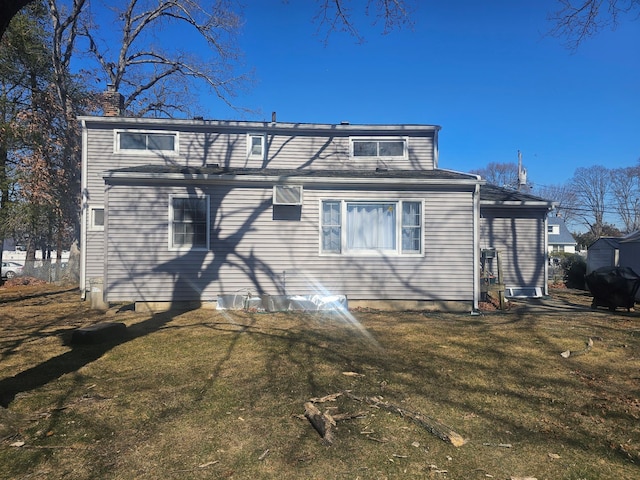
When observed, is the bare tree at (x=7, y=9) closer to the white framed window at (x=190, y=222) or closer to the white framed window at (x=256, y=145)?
the white framed window at (x=190, y=222)

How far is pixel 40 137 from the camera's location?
19.6 meters

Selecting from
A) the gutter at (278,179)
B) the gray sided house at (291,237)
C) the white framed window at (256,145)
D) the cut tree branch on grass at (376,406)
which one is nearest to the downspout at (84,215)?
the gray sided house at (291,237)

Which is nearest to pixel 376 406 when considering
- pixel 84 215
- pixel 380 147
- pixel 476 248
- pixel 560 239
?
pixel 476 248

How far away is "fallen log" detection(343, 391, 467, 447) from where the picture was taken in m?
3.51

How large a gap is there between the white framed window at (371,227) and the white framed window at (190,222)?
293 cm

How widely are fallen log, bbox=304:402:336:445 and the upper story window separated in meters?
11.0

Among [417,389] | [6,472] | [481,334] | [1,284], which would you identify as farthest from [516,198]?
[1,284]

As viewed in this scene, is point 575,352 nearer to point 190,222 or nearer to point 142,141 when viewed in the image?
point 190,222

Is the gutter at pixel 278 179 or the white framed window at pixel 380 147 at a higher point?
the white framed window at pixel 380 147

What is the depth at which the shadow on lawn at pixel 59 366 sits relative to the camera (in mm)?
4711

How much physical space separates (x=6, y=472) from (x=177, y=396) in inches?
68.0

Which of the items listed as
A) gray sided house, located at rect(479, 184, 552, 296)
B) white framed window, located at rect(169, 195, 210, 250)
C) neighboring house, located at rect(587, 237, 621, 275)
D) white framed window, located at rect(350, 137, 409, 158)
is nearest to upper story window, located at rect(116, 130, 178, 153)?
white framed window, located at rect(169, 195, 210, 250)

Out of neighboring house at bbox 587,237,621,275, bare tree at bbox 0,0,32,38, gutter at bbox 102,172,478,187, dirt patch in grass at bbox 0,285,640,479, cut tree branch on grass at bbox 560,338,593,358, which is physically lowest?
dirt patch in grass at bbox 0,285,640,479

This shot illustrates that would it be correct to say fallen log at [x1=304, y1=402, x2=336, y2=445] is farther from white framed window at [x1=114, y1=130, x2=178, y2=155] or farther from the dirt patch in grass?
white framed window at [x1=114, y1=130, x2=178, y2=155]
